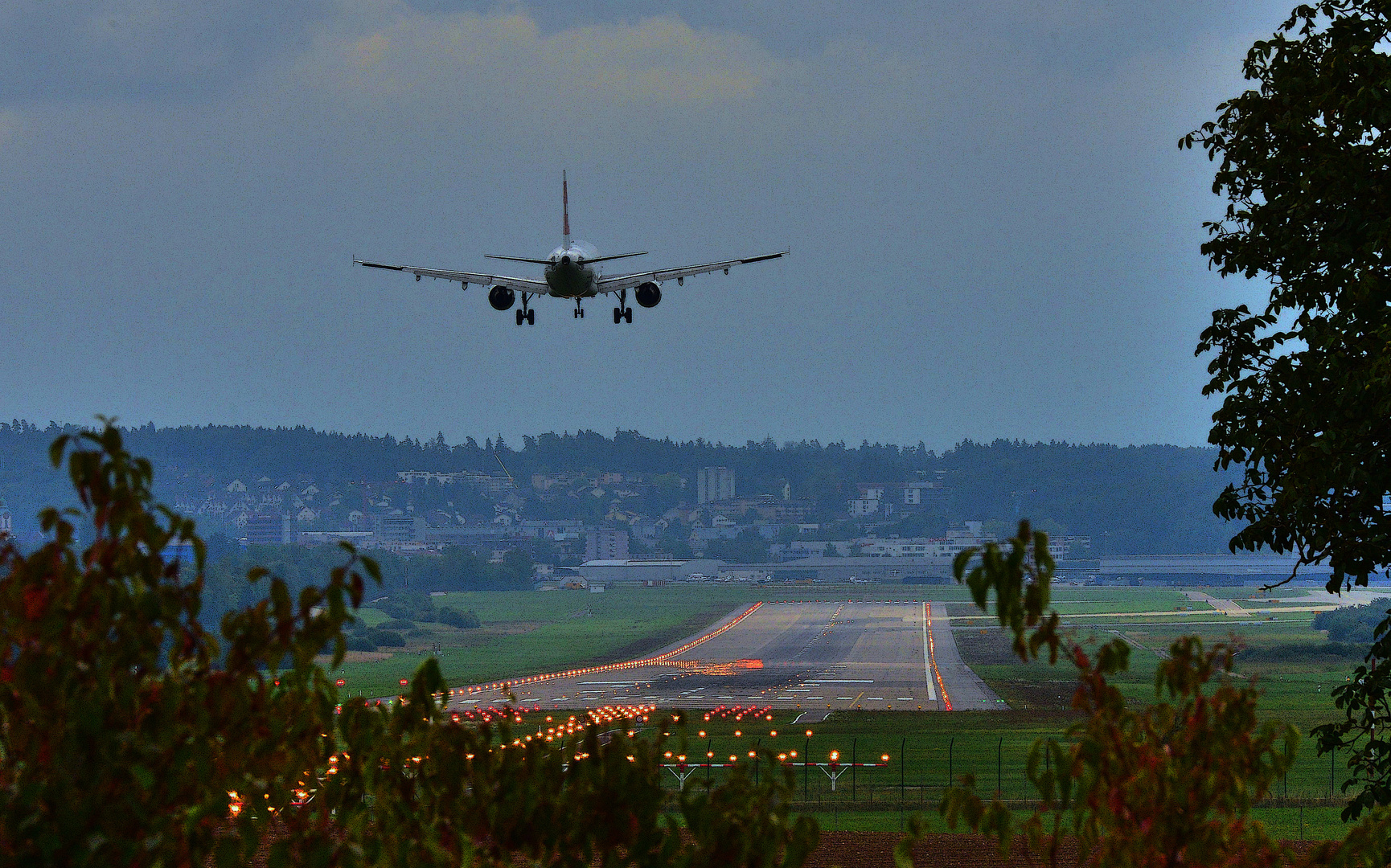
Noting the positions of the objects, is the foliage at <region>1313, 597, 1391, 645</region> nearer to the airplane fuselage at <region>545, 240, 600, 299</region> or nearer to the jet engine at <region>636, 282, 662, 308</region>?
the jet engine at <region>636, 282, 662, 308</region>

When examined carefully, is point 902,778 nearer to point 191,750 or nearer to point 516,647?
point 191,750

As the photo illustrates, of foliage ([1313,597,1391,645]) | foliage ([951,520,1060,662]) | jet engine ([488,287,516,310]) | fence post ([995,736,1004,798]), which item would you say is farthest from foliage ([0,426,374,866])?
foliage ([1313,597,1391,645])

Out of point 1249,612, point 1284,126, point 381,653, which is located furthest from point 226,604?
point 1284,126

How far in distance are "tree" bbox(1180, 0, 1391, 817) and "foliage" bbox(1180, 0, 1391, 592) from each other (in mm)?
30

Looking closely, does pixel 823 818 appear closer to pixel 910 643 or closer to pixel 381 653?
pixel 910 643

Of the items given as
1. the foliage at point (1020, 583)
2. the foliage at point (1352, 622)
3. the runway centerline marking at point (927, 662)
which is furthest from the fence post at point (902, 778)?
the foliage at point (1352, 622)

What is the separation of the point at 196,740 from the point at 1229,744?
653 cm

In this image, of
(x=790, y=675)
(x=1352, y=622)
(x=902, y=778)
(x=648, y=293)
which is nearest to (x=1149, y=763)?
(x=902, y=778)

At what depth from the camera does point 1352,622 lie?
164 m

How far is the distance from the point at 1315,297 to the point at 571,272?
151 feet

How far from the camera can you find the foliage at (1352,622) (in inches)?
6097

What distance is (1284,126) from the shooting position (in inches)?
1038

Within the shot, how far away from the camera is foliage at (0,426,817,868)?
8391mm

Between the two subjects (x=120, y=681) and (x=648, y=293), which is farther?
(x=648, y=293)
